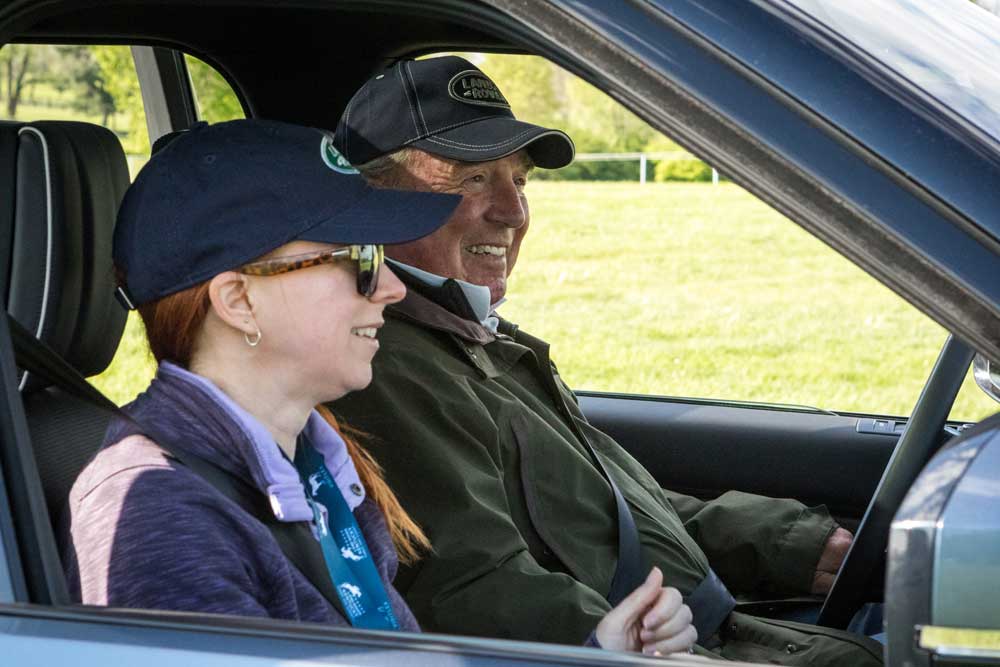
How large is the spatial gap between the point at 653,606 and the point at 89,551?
0.87m

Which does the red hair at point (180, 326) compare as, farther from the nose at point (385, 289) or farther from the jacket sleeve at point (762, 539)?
the jacket sleeve at point (762, 539)

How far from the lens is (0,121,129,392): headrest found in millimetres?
1785

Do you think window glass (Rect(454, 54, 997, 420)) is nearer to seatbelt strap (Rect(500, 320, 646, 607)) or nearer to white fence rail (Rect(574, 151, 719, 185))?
white fence rail (Rect(574, 151, 719, 185))

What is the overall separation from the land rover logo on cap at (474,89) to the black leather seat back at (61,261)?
82 cm

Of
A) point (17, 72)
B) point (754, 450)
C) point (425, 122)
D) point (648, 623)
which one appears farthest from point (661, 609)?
point (17, 72)

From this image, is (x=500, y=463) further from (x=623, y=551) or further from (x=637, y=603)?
(x=637, y=603)

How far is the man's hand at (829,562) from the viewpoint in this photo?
107 inches

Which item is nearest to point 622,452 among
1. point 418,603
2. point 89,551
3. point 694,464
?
point 694,464

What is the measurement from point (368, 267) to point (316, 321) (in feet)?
0.32

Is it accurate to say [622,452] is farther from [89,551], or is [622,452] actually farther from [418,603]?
[89,551]

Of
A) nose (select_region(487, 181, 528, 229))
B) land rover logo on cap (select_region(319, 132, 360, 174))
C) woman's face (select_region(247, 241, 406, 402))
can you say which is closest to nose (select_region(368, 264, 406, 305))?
woman's face (select_region(247, 241, 406, 402))

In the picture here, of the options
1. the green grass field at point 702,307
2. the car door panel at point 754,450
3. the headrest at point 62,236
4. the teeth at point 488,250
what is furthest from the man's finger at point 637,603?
the green grass field at point 702,307

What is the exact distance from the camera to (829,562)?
2.73 m

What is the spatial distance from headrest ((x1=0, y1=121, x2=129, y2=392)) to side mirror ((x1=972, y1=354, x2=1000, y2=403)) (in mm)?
1149
